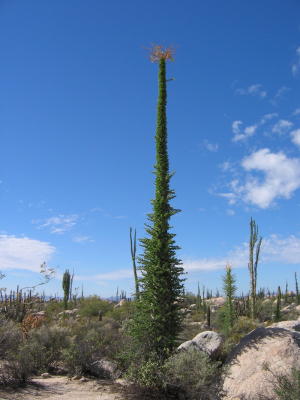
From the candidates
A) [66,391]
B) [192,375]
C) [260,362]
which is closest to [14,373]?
[66,391]

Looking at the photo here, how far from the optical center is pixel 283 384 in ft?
26.0

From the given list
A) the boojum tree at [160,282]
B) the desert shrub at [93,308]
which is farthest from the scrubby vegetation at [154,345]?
the desert shrub at [93,308]

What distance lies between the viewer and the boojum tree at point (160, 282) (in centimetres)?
1132

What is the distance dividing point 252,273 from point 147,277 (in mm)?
10163

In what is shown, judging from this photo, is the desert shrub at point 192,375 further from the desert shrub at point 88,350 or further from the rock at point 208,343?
the desert shrub at point 88,350

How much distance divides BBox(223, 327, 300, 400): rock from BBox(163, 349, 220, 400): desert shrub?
0.54m

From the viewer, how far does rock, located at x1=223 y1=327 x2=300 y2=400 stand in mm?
9102

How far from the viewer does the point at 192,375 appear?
914 cm

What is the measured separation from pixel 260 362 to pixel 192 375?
172 centimetres

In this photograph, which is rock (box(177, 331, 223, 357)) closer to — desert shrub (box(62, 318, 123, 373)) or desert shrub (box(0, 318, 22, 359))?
desert shrub (box(62, 318, 123, 373))

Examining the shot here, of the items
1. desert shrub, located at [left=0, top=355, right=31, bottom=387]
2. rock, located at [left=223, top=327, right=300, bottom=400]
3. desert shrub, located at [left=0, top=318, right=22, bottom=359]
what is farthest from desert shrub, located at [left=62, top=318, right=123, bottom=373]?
rock, located at [left=223, top=327, right=300, bottom=400]

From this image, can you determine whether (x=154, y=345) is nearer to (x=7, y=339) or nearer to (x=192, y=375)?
(x=192, y=375)

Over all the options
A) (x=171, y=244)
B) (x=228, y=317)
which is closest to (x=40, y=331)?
(x=171, y=244)

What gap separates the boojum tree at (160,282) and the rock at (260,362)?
5.90 ft
